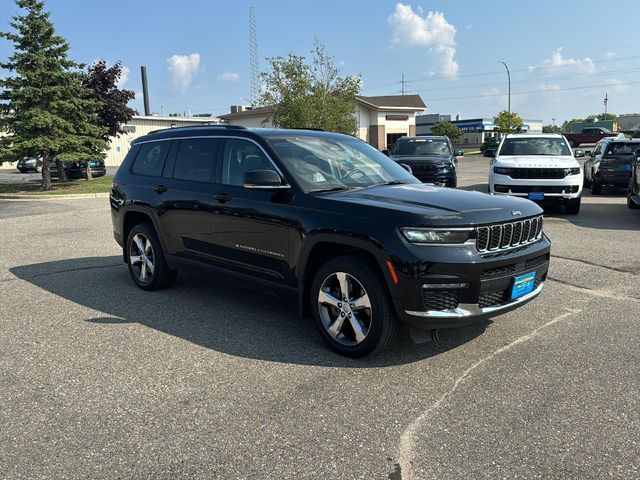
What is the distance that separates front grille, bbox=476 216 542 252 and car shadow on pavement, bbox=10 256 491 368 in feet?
3.06

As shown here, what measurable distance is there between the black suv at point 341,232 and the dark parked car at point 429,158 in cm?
906

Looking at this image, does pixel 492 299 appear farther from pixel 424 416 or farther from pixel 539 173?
pixel 539 173

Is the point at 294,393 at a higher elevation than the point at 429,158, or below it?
below

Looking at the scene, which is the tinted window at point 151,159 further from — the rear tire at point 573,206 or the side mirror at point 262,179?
the rear tire at point 573,206

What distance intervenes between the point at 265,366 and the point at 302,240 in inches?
40.3

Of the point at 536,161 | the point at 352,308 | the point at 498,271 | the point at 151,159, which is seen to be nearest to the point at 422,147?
the point at 536,161

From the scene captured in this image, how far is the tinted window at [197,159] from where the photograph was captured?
5.35 m

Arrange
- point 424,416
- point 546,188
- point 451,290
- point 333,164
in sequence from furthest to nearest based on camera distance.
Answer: point 546,188, point 333,164, point 451,290, point 424,416

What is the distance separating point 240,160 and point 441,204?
6.58 ft

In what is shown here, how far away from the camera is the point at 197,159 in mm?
5535

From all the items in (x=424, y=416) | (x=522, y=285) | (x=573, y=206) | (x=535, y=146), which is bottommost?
(x=424, y=416)

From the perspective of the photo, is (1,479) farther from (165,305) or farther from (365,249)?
(165,305)

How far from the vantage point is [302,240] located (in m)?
4.32

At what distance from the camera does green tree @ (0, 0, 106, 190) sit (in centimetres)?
1928
